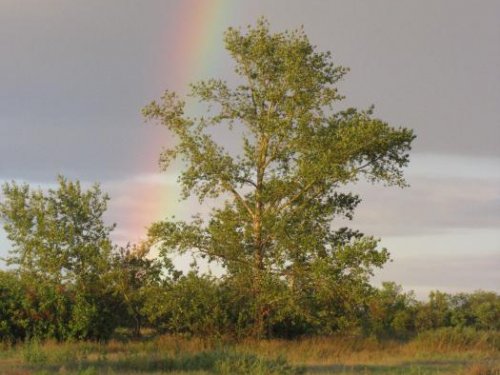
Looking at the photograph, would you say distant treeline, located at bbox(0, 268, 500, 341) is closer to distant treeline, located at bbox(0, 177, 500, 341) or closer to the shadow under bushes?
distant treeline, located at bbox(0, 177, 500, 341)

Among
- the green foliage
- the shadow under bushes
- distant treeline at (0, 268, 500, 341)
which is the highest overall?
distant treeline at (0, 268, 500, 341)

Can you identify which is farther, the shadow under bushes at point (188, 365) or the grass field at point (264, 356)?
the grass field at point (264, 356)

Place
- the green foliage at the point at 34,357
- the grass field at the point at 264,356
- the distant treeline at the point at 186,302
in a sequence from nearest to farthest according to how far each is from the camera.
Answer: the grass field at the point at 264,356 < the green foliage at the point at 34,357 < the distant treeline at the point at 186,302

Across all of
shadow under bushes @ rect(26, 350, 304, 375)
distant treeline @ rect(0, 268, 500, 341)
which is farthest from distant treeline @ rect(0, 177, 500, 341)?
shadow under bushes @ rect(26, 350, 304, 375)

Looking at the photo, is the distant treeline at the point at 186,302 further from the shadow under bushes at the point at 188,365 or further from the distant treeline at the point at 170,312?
the shadow under bushes at the point at 188,365

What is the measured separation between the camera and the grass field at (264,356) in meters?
20.9

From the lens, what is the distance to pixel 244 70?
34.4 meters

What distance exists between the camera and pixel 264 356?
23.0 m

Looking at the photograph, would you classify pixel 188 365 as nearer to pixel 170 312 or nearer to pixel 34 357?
pixel 34 357

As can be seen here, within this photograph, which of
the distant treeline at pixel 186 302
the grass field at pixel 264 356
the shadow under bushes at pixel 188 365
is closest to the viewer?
the shadow under bushes at pixel 188 365

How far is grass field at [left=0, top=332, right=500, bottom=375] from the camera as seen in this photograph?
68.6ft

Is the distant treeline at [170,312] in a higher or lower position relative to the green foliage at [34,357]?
higher

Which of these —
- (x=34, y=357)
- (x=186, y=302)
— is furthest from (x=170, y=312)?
(x=34, y=357)

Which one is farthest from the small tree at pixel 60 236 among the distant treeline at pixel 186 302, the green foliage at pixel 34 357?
the green foliage at pixel 34 357
